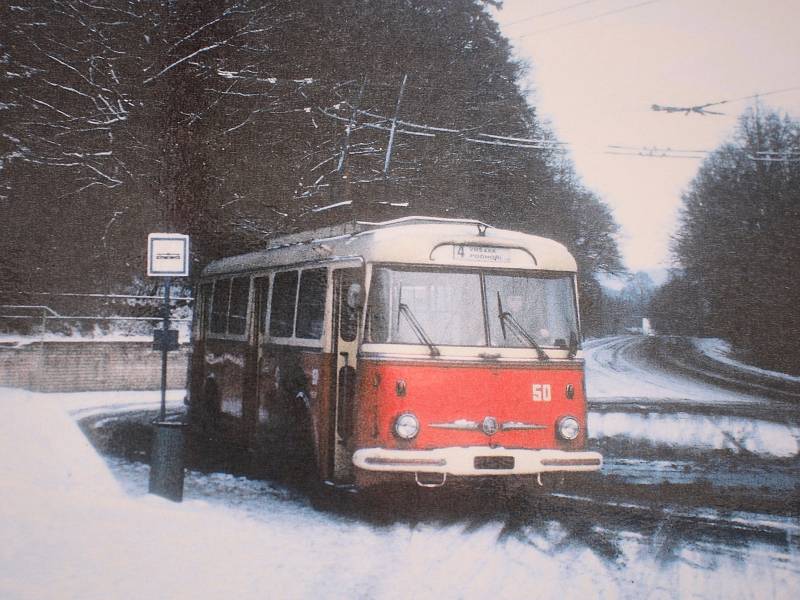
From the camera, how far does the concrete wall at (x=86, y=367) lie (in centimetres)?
1644

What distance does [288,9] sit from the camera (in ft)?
34.8

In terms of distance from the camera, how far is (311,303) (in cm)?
884

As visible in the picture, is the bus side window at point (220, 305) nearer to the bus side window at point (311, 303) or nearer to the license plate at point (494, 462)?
the bus side window at point (311, 303)

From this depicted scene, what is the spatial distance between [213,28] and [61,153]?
254cm

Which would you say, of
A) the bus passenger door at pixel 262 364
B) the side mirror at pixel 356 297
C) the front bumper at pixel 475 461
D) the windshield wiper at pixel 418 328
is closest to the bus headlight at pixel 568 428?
the front bumper at pixel 475 461

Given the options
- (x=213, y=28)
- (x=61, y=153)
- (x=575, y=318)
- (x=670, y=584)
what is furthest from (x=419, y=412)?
Answer: (x=213, y=28)

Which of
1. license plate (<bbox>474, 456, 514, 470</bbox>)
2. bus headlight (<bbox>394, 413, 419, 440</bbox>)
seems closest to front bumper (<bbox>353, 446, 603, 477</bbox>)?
license plate (<bbox>474, 456, 514, 470</bbox>)

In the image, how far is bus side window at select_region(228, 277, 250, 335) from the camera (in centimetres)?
1086

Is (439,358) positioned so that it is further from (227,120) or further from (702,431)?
(702,431)

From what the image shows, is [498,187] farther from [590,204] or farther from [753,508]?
[753,508]

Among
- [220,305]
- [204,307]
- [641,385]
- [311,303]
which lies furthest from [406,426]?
[641,385]

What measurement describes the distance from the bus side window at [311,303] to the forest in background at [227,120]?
2274 millimetres

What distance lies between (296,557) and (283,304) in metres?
3.88

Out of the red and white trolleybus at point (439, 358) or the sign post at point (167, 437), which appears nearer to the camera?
the red and white trolleybus at point (439, 358)
